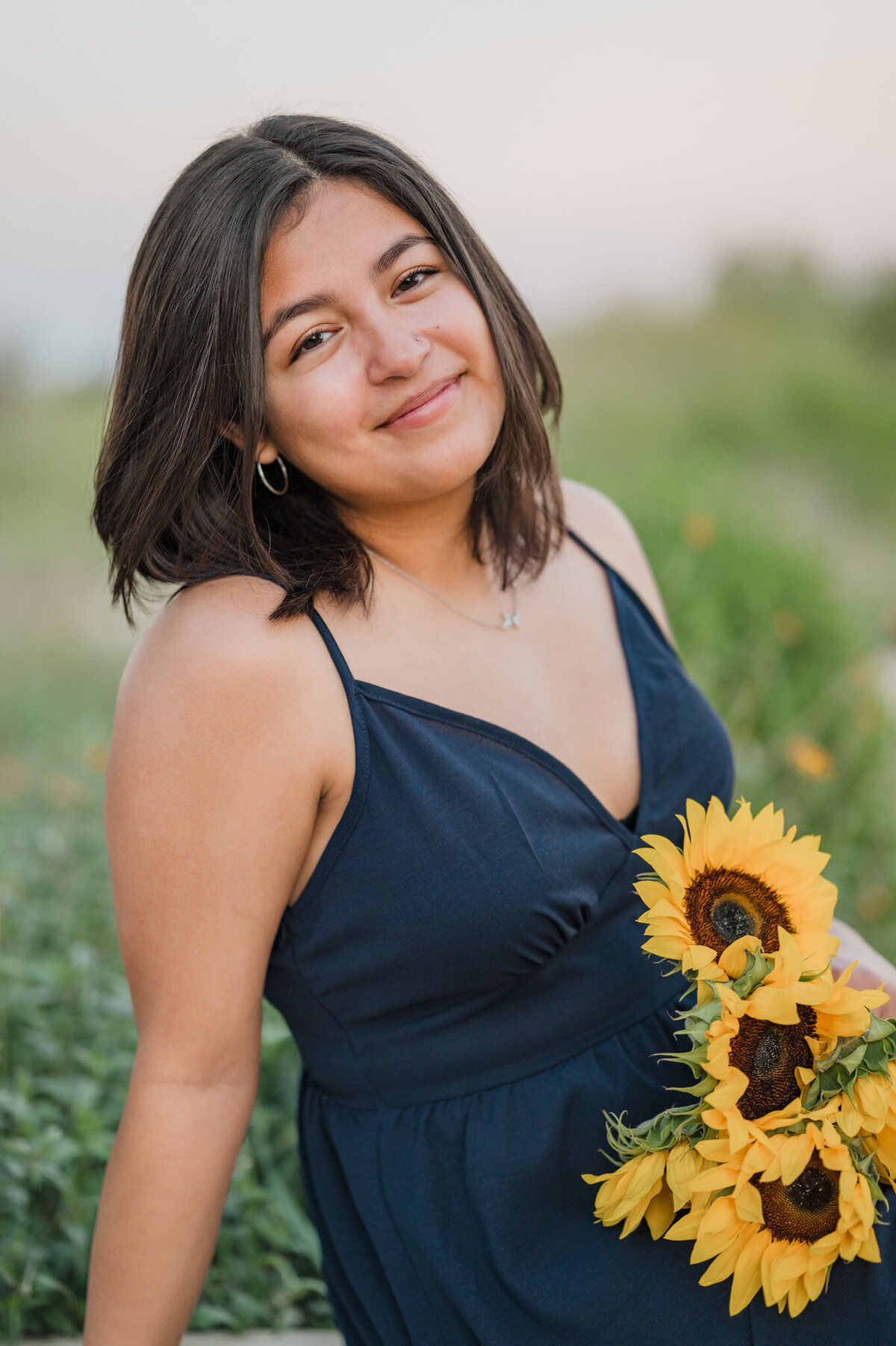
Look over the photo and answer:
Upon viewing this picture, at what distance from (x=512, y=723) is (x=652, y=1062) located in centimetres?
47

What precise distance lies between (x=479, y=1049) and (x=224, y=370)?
0.88 meters

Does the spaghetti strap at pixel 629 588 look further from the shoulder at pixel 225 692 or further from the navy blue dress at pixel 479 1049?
the shoulder at pixel 225 692

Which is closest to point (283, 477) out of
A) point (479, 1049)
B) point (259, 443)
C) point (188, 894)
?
point (259, 443)

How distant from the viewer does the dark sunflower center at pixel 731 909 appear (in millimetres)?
1173

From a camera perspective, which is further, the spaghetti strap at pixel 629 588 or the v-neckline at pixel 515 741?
the spaghetti strap at pixel 629 588

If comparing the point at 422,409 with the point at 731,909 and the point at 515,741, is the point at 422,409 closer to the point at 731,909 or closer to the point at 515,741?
the point at 515,741

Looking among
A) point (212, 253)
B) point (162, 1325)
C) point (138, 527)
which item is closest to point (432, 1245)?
point (162, 1325)

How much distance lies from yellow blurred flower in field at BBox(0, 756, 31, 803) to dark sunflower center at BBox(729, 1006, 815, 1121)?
2511 millimetres

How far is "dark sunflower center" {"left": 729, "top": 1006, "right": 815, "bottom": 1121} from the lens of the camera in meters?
1.11

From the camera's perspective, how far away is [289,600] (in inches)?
55.2

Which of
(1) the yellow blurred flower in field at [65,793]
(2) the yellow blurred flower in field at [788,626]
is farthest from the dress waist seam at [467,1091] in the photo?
(2) the yellow blurred flower in field at [788,626]

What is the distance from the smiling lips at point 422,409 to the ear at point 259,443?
0.51 feet

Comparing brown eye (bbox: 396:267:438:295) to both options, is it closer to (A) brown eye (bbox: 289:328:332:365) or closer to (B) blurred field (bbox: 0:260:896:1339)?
(A) brown eye (bbox: 289:328:332:365)

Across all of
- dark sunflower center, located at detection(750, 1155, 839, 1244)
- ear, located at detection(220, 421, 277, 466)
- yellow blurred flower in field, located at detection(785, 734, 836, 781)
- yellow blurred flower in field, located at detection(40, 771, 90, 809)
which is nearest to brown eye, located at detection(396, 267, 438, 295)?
ear, located at detection(220, 421, 277, 466)
